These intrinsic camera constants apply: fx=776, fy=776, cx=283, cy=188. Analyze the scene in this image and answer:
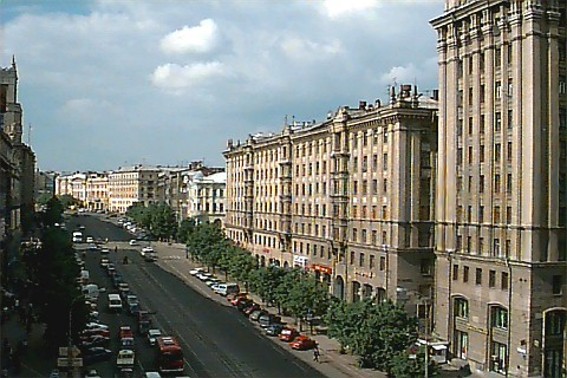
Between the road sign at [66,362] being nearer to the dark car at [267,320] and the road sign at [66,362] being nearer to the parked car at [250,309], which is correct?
the dark car at [267,320]

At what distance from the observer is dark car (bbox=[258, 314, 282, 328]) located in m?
42.0

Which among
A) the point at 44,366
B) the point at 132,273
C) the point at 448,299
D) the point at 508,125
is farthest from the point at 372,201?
the point at 132,273

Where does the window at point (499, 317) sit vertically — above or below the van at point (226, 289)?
above

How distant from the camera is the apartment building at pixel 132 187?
15600 cm

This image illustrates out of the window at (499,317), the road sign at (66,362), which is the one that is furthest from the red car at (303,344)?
the road sign at (66,362)

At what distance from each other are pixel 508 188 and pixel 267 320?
52.2ft

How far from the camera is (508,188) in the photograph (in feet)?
107

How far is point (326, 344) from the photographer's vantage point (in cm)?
3819

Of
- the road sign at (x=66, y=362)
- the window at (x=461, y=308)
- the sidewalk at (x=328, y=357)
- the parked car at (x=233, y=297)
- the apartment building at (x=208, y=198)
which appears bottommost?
the sidewalk at (x=328, y=357)

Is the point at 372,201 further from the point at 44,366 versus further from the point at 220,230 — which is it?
the point at 220,230

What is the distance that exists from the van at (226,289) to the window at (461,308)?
2130 centimetres

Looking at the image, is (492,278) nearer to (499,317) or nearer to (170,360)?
(499,317)

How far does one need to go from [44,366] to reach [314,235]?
25.3 m

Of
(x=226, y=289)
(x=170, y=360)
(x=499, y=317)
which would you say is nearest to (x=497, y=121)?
(x=499, y=317)
